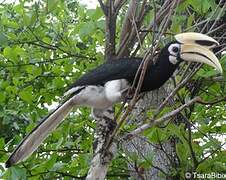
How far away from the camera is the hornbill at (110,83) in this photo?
2271mm

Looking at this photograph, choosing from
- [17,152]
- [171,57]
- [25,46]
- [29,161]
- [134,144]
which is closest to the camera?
[17,152]

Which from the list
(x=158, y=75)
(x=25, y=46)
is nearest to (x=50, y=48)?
(x=25, y=46)

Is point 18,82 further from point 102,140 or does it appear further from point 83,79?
point 102,140

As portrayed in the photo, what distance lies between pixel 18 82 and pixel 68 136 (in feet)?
1.50

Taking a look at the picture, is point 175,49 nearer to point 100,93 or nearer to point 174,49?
point 174,49

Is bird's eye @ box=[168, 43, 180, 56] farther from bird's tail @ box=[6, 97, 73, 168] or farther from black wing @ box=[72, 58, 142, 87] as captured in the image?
bird's tail @ box=[6, 97, 73, 168]

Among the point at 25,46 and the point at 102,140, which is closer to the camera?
the point at 102,140

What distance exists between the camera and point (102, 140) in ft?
7.43

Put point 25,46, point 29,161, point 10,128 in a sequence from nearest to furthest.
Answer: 1. point 29,161
2. point 25,46
3. point 10,128

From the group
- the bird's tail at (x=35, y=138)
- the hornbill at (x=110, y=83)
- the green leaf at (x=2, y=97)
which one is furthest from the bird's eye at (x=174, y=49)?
the green leaf at (x=2, y=97)

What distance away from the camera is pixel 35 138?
2289mm

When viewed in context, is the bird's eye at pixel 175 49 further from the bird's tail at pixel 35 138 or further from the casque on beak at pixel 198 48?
the bird's tail at pixel 35 138

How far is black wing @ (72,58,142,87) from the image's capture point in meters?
2.37

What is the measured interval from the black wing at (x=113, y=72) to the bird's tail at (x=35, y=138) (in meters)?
0.19
